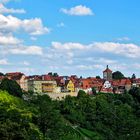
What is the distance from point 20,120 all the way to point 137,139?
14.5 meters

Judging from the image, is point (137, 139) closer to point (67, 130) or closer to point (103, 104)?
point (67, 130)

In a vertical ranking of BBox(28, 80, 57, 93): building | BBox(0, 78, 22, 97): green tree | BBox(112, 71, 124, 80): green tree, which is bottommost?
BBox(0, 78, 22, 97): green tree

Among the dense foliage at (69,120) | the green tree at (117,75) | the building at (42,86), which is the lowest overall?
the dense foliage at (69,120)

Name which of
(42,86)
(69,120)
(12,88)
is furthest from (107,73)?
(69,120)

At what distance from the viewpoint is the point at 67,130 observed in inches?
2537

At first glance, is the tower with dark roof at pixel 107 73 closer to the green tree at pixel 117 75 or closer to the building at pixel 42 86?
the green tree at pixel 117 75

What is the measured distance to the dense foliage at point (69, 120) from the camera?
46062 mm

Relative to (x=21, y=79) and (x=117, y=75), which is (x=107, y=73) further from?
(x=21, y=79)

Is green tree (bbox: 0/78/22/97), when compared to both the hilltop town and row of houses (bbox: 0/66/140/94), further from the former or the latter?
row of houses (bbox: 0/66/140/94)

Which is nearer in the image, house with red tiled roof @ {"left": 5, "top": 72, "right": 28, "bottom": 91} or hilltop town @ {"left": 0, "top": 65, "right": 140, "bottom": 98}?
hilltop town @ {"left": 0, "top": 65, "right": 140, "bottom": 98}

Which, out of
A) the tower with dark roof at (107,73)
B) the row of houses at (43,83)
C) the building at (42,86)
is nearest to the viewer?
the building at (42,86)

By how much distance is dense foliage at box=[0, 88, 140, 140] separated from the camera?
1813 inches

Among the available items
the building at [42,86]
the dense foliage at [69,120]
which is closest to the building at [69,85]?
the building at [42,86]

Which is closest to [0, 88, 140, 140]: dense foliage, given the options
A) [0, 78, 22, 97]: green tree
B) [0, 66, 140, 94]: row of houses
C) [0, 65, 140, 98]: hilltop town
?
[0, 78, 22, 97]: green tree
